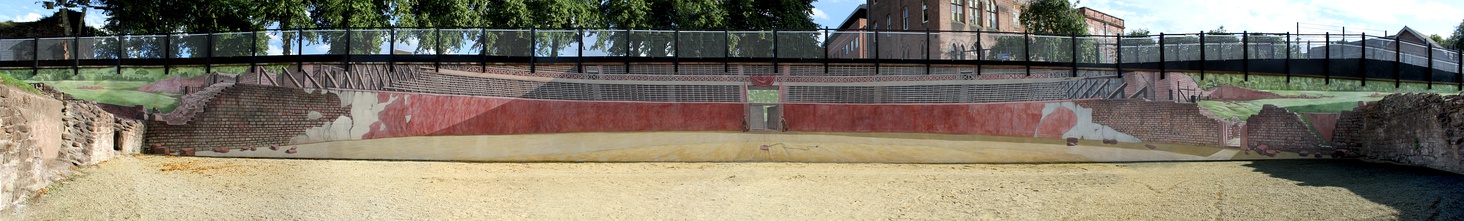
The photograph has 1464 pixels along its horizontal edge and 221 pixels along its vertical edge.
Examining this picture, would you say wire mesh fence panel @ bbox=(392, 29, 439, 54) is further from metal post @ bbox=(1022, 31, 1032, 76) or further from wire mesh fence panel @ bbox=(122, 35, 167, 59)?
metal post @ bbox=(1022, 31, 1032, 76)

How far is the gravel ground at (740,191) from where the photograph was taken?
35.7 ft

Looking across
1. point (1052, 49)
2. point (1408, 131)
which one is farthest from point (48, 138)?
point (1408, 131)

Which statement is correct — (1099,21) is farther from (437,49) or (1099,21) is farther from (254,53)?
(254,53)

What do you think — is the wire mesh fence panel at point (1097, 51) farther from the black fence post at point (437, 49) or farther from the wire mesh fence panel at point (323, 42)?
the wire mesh fence panel at point (323, 42)

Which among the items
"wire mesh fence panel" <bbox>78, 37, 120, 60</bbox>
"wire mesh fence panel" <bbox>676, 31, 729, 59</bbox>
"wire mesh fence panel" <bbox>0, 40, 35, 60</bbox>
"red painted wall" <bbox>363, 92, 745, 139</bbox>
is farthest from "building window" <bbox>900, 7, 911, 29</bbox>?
"wire mesh fence panel" <bbox>0, 40, 35, 60</bbox>

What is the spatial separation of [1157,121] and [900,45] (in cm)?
501

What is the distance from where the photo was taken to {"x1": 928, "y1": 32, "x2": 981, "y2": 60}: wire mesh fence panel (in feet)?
53.3

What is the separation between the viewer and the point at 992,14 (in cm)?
4166

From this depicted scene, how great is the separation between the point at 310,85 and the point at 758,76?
8204 mm

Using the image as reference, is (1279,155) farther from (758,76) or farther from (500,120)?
(500,120)

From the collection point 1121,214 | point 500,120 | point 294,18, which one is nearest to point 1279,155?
point 1121,214

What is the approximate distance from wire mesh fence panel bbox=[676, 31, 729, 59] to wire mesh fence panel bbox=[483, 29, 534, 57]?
2.88 meters

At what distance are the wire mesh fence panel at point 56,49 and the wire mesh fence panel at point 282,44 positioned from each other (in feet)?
12.0

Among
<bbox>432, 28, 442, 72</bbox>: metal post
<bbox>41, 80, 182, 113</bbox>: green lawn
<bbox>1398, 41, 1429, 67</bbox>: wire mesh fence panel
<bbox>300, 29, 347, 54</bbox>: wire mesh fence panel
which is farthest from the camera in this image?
<bbox>1398, 41, 1429, 67</bbox>: wire mesh fence panel
